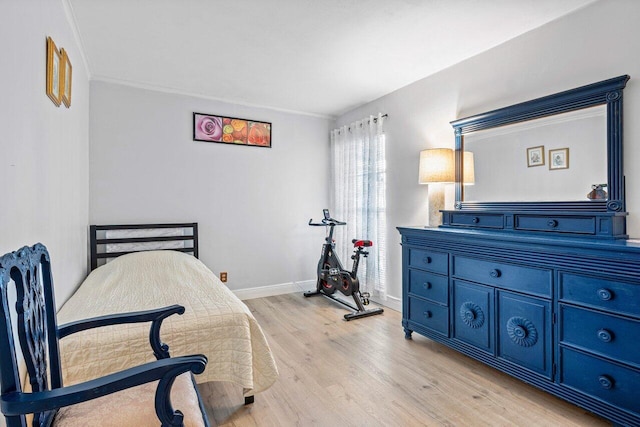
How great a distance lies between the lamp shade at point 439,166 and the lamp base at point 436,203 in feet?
0.37

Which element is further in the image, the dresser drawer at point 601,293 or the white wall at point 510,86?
the white wall at point 510,86

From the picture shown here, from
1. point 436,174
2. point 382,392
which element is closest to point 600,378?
point 382,392

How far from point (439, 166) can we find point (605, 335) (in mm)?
1682

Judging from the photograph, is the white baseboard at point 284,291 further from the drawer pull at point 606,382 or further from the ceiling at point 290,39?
the ceiling at point 290,39

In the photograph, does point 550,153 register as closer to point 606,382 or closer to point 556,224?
point 556,224

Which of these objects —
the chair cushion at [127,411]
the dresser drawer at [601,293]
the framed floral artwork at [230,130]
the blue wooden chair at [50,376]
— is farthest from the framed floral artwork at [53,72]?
the dresser drawer at [601,293]

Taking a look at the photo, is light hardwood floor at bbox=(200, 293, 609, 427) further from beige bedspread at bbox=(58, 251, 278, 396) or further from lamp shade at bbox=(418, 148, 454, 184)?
lamp shade at bbox=(418, 148, 454, 184)

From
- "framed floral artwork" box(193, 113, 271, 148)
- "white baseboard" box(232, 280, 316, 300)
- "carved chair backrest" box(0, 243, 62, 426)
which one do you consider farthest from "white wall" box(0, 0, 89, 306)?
"white baseboard" box(232, 280, 316, 300)

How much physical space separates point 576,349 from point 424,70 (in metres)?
2.55

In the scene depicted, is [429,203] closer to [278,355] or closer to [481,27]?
[481,27]

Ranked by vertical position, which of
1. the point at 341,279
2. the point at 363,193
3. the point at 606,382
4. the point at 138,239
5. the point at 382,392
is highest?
the point at 363,193

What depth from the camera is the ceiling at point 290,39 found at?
221 centimetres

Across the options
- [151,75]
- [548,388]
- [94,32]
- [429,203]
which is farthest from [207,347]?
[151,75]

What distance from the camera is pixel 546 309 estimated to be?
6.63 ft
